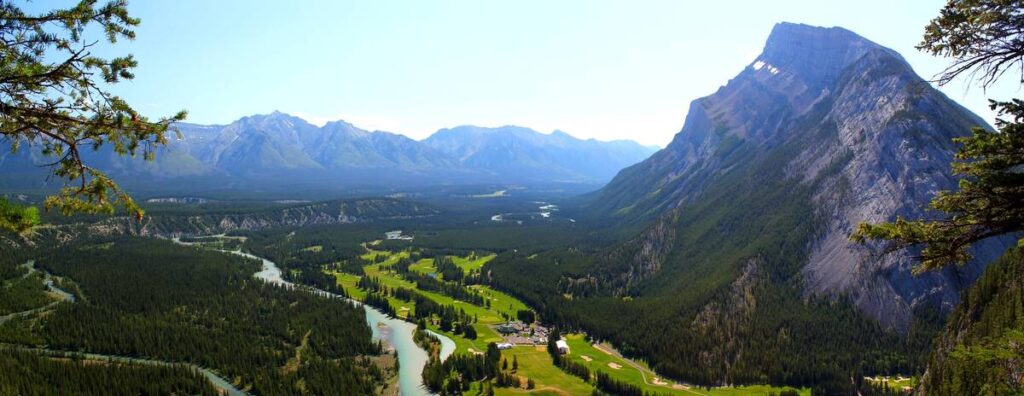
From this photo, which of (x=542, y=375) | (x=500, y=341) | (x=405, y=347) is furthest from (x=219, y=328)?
(x=542, y=375)

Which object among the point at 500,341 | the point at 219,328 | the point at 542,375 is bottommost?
the point at 500,341

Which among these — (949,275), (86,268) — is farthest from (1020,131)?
(86,268)

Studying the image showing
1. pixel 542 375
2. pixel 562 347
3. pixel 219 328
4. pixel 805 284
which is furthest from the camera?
pixel 805 284

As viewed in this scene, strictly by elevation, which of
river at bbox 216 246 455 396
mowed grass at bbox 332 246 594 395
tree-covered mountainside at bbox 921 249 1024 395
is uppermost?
tree-covered mountainside at bbox 921 249 1024 395

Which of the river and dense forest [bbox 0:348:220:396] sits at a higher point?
dense forest [bbox 0:348:220:396]

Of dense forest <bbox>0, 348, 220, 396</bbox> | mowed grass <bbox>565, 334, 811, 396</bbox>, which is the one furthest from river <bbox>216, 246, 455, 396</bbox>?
dense forest <bbox>0, 348, 220, 396</bbox>

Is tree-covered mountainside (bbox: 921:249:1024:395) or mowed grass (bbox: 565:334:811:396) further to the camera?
mowed grass (bbox: 565:334:811:396)

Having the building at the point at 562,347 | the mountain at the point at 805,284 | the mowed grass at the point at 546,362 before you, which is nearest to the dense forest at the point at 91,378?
the mowed grass at the point at 546,362

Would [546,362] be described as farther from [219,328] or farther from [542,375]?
[219,328]

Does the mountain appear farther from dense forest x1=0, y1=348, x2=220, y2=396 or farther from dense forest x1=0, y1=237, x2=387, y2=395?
dense forest x1=0, y1=348, x2=220, y2=396
